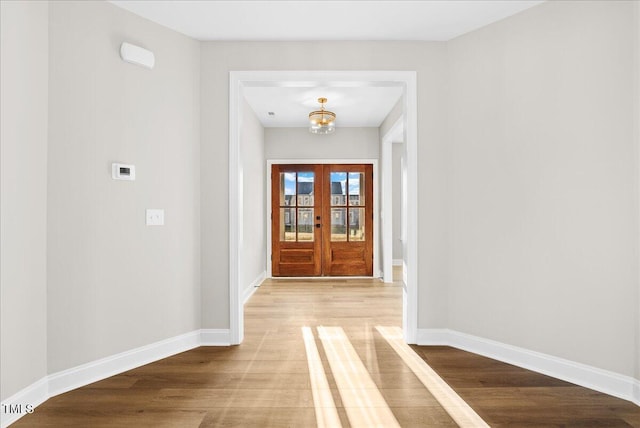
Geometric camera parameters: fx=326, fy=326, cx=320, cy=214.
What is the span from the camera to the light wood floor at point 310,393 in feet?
5.83

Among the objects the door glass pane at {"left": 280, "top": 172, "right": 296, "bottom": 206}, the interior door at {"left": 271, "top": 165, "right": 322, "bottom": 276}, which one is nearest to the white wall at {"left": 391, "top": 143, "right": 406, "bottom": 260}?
the interior door at {"left": 271, "top": 165, "right": 322, "bottom": 276}

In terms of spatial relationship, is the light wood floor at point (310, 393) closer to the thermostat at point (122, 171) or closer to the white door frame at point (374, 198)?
the thermostat at point (122, 171)

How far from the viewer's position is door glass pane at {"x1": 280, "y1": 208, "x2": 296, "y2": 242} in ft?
18.9

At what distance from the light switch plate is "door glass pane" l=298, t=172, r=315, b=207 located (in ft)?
11.0

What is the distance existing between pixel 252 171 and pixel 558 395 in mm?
4168

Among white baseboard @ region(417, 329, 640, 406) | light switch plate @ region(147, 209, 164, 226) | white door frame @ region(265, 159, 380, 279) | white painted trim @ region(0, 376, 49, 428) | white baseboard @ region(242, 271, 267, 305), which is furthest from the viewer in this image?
white door frame @ region(265, 159, 380, 279)

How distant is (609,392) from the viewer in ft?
6.68

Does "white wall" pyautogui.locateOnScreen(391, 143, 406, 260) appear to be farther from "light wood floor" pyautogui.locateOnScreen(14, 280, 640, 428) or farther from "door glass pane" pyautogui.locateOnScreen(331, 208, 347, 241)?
"light wood floor" pyautogui.locateOnScreen(14, 280, 640, 428)

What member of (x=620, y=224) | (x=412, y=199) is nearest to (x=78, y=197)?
(x=412, y=199)

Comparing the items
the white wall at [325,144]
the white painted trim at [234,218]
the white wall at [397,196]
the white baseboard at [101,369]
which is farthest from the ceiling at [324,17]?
the white wall at [397,196]

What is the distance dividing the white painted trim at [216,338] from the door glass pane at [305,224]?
3082mm

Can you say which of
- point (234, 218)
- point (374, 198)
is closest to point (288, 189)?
point (374, 198)

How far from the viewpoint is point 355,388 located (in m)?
2.08

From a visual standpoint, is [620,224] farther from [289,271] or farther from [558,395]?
[289,271]
